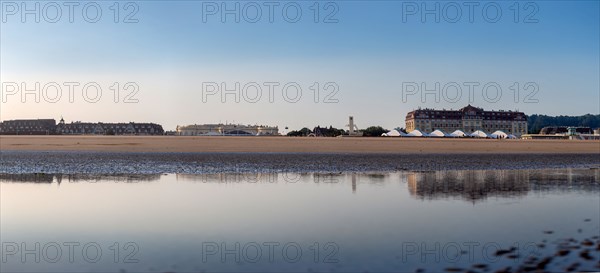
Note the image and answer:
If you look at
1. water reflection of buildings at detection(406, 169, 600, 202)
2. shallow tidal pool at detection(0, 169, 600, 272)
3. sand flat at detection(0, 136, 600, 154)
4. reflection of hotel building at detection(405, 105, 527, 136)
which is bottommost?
shallow tidal pool at detection(0, 169, 600, 272)

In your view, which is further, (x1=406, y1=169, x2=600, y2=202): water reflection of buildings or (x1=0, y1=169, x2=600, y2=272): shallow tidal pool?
(x1=406, y1=169, x2=600, y2=202): water reflection of buildings

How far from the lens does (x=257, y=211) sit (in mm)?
13492

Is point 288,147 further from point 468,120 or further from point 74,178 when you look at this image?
point 468,120

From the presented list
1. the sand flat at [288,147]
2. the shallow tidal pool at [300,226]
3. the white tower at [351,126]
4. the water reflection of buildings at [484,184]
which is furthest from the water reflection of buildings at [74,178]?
the white tower at [351,126]

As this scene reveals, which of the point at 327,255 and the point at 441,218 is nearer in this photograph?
the point at 327,255

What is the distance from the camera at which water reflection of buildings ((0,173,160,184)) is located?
21.6m

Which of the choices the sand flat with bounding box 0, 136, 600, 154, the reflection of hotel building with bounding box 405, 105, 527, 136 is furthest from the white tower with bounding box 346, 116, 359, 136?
the sand flat with bounding box 0, 136, 600, 154

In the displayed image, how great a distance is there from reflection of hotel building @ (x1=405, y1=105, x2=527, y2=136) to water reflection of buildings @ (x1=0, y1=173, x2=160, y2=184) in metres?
144

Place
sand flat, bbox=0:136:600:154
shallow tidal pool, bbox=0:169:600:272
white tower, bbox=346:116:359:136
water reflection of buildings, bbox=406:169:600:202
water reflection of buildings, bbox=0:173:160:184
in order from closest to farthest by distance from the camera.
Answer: shallow tidal pool, bbox=0:169:600:272
water reflection of buildings, bbox=406:169:600:202
water reflection of buildings, bbox=0:173:160:184
sand flat, bbox=0:136:600:154
white tower, bbox=346:116:359:136

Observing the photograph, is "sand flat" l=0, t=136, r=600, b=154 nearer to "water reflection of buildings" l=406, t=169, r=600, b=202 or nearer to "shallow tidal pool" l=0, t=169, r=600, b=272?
"water reflection of buildings" l=406, t=169, r=600, b=202

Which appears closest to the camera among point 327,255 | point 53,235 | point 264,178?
point 327,255

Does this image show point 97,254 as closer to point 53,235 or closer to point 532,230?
point 53,235

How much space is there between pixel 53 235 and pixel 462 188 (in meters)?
13.2

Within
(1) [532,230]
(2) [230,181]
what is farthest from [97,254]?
(2) [230,181]
